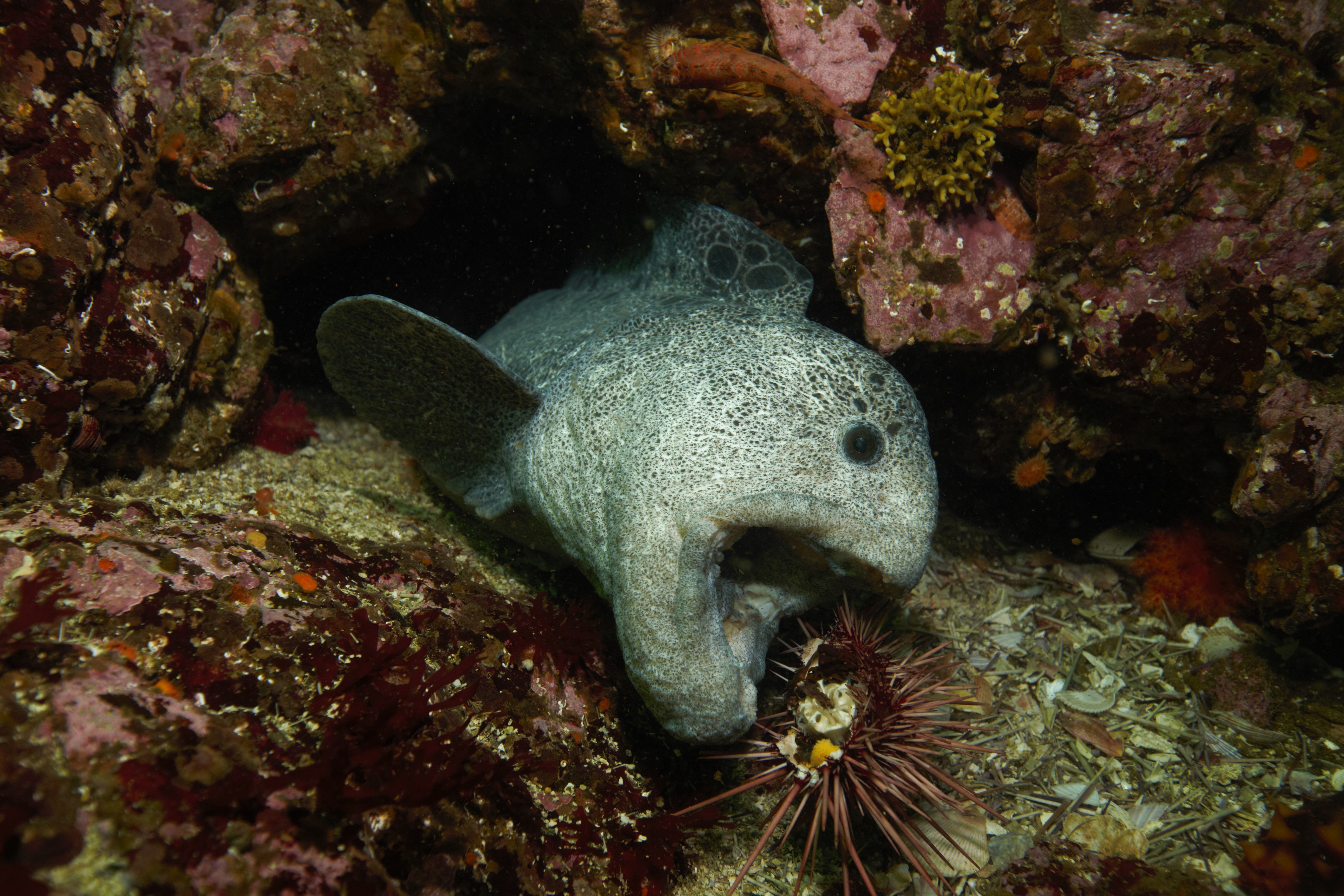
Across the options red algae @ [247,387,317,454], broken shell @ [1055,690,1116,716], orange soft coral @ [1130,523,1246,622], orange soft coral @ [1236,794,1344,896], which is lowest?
red algae @ [247,387,317,454]

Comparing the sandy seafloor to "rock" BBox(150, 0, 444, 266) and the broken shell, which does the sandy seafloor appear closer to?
the broken shell

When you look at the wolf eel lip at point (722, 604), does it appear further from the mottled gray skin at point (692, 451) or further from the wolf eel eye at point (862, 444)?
the wolf eel eye at point (862, 444)

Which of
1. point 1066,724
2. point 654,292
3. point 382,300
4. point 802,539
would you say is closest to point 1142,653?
point 1066,724

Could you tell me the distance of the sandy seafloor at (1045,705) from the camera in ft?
9.11

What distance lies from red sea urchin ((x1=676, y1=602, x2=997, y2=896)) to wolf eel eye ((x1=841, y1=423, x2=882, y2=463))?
706 mm

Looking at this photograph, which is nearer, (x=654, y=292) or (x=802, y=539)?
(x=802, y=539)

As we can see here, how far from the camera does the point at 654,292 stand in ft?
12.6

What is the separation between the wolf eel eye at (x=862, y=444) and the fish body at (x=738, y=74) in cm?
150

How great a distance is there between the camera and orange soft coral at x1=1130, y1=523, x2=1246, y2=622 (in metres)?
3.71

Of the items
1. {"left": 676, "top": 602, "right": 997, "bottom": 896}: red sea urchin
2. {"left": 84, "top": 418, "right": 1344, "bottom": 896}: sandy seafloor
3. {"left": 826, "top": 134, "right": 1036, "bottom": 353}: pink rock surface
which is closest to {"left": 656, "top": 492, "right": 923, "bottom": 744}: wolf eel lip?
{"left": 676, "top": 602, "right": 997, "bottom": 896}: red sea urchin

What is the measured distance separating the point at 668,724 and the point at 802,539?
91cm

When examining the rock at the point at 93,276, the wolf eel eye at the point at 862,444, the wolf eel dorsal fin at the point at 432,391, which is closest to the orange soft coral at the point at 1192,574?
the wolf eel eye at the point at 862,444

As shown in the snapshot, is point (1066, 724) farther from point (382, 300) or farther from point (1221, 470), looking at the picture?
point (382, 300)

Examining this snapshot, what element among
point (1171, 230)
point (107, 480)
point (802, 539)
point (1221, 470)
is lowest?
point (107, 480)
